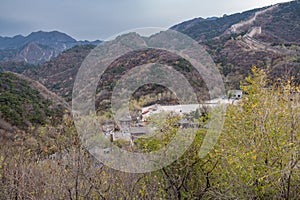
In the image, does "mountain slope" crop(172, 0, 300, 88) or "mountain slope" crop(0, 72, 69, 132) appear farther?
"mountain slope" crop(172, 0, 300, 88)

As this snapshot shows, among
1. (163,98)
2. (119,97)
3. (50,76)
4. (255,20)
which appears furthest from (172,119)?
(255,20)

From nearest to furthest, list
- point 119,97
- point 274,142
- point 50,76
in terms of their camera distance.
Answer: point 274,142 → point 119,97 → point 50,76

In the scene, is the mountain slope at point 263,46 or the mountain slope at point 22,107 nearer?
the mountain slope at point 22,107

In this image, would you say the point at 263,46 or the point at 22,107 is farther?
the point at 263,46

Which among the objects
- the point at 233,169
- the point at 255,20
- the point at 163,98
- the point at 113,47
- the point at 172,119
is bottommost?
the point at 163,98

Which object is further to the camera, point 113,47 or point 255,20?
point 255,20

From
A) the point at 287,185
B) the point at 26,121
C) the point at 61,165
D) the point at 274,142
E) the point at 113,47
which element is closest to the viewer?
the point at 274,142

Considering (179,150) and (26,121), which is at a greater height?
(179,150)

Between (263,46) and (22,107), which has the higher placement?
(263,46)

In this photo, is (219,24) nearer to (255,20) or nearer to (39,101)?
(255,20)

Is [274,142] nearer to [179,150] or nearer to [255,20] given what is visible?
[179,150]
